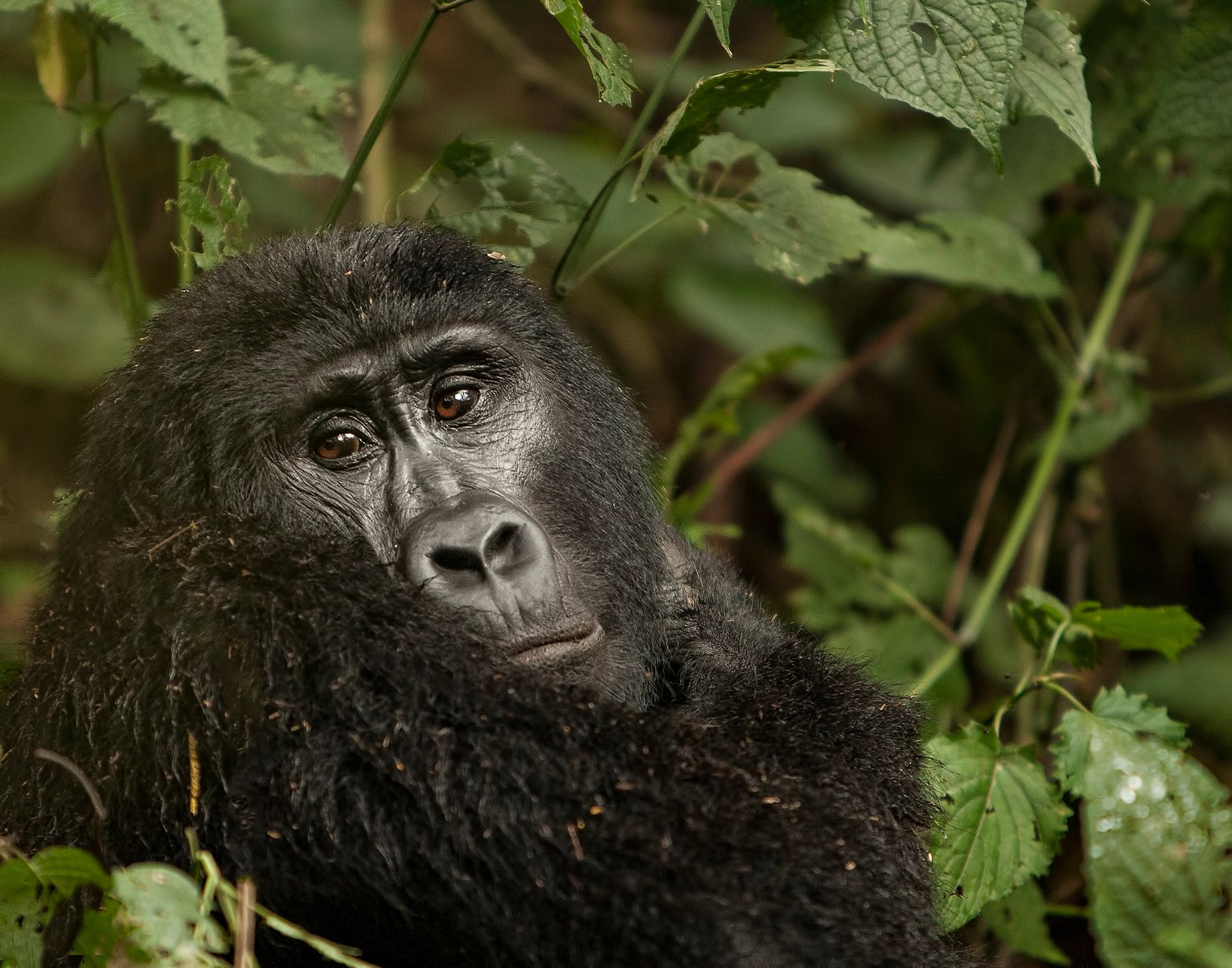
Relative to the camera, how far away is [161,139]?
803 centimetres

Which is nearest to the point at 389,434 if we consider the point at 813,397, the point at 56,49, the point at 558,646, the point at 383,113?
the point at 558,646

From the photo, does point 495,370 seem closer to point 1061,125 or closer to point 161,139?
point 1061,125

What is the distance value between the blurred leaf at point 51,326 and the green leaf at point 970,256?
12.6 feet

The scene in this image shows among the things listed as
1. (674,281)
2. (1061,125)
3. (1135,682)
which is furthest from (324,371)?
(674,281)

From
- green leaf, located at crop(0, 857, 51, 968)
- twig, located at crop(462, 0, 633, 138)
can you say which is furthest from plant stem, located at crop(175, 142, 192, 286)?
twig, located at crop(462, 0, 633, 138)

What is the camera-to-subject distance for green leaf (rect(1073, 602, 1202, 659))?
3.24 metres

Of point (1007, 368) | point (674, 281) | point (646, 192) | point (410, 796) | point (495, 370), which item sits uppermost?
point (646, 192)

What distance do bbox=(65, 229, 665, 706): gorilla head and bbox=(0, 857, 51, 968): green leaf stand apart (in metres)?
0.83

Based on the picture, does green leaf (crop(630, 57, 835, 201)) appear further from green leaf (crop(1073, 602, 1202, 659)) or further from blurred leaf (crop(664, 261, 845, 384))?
blurred leaf (crop(664, 261, 845, 384))

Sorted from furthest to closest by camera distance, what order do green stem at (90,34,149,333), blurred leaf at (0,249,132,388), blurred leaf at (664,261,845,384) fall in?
blurred leaf at (664,261,845,384)
blurred leaf at (0,249,132,388)
green stem at (90,34,149,333)

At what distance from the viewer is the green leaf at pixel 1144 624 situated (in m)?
3.24

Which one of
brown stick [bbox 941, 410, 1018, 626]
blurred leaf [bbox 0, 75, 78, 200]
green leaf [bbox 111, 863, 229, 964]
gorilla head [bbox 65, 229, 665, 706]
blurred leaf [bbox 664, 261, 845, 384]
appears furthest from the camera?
blurred leaf [bbox 664, 261, 845, 384]

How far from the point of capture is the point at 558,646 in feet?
8.98

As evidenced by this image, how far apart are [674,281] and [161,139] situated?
3.36 m
